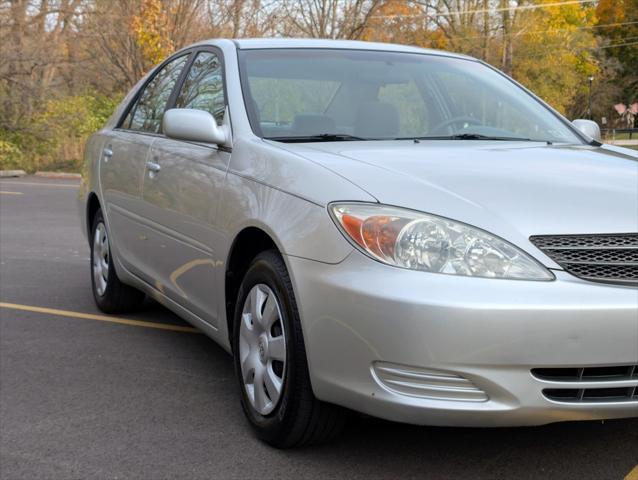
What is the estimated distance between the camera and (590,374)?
2752 mm

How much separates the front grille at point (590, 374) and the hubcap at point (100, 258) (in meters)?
3.53

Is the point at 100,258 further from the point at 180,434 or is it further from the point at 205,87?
the point at 180,434

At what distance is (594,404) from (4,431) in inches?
91.3

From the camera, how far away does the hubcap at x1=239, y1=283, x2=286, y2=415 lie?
3.26 metres

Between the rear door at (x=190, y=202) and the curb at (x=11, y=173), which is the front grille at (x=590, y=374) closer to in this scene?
the rear door at (x=190, y=202)

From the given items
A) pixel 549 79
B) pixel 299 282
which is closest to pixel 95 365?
pixel 299 282

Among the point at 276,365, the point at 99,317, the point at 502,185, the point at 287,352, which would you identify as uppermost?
the point at 502,185

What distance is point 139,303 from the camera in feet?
19.1

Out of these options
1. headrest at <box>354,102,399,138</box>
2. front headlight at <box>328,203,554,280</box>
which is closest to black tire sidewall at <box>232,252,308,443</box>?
front headlight at <box>328,203,554,280</box>

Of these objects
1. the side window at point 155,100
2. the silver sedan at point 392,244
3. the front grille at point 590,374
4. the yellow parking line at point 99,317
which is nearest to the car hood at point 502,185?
the silver sedan at point 392,244

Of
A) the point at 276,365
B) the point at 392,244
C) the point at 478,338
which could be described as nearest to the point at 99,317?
the point at 276,365

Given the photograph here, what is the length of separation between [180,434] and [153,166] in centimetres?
159

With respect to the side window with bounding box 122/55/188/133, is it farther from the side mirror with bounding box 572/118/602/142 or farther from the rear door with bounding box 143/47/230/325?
the side mirror with bounding box 572/118/602/142

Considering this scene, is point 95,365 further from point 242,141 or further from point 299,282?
point 299,282
